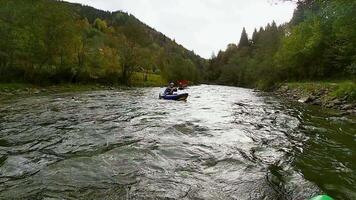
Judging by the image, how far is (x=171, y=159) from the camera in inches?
392

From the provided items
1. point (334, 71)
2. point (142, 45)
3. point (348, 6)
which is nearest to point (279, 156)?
point (348, 6)

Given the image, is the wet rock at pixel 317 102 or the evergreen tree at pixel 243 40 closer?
the wet rock at pixel 317 102

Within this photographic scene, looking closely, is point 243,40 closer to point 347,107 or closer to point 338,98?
point 338,98

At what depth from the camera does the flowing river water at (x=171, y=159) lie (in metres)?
7.52

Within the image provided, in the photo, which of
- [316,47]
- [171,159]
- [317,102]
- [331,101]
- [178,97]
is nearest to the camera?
[171,159]

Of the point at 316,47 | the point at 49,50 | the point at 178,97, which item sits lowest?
the point at 178,97

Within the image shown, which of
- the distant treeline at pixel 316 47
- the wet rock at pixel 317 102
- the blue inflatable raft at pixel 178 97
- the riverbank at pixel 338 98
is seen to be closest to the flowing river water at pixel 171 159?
the riverbank at pixel 338 98

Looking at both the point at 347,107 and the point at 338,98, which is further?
the point at 338,98

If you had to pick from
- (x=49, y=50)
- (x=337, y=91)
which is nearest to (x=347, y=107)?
(x=337, y=91)

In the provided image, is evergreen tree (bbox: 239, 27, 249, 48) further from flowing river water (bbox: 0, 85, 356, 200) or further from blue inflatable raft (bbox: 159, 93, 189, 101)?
flowing river water (bbox: 0, 85, 356, 200)

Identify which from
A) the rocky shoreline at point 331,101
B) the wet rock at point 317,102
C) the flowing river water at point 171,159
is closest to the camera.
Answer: the flowing river water at point 171,159

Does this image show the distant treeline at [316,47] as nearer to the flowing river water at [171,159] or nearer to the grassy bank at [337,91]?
the grassy bank at [337,91]

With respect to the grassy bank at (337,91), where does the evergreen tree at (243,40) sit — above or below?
above

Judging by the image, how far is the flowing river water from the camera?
24.7 ft
